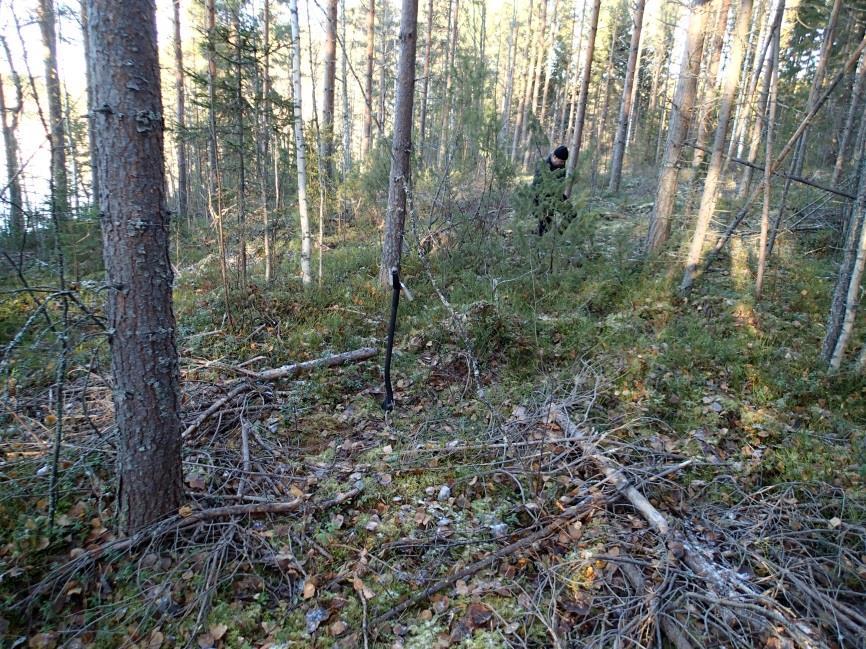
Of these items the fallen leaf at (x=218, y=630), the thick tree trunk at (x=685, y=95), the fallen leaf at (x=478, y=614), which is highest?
the thick tree trunk at (x=685, y=95)

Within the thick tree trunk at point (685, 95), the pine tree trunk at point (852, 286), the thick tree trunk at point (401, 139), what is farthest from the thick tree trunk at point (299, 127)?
the pine tree trunk at point (852, 286)

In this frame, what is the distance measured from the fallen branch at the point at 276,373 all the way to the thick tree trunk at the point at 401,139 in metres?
2.02

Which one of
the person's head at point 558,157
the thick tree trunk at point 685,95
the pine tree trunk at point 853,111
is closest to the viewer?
the person's head at point 558,157

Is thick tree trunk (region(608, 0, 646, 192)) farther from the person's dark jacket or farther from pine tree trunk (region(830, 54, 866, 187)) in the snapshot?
the person's dark jacket

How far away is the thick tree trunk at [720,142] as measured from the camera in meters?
6.56

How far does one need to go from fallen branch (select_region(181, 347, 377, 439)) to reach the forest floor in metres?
0.07

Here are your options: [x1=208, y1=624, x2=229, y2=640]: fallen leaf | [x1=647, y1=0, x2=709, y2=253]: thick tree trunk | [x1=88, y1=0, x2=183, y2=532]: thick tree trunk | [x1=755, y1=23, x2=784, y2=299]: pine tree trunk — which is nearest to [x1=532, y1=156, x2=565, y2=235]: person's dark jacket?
[x1=647, y1=0, x2=709, y2=253]: thick tree trunk

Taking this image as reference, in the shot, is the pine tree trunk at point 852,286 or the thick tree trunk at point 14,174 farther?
the pine tree trunk at point 852,286

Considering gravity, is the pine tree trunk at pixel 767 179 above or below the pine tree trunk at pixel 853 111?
below

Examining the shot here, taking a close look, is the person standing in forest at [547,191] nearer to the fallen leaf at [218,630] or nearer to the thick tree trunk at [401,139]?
the thick tree trunk at [401,139]

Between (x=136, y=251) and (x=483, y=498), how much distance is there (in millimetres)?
3075

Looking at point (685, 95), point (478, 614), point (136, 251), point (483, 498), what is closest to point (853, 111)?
point (685, 95)

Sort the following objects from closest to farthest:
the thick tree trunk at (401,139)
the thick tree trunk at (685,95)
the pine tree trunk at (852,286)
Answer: the pine tree trunk at (852,286)
the thick tree trunk at (401,139)
the thick tree trunk at (685,95)

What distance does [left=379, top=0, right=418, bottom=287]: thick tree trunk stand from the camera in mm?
7121
